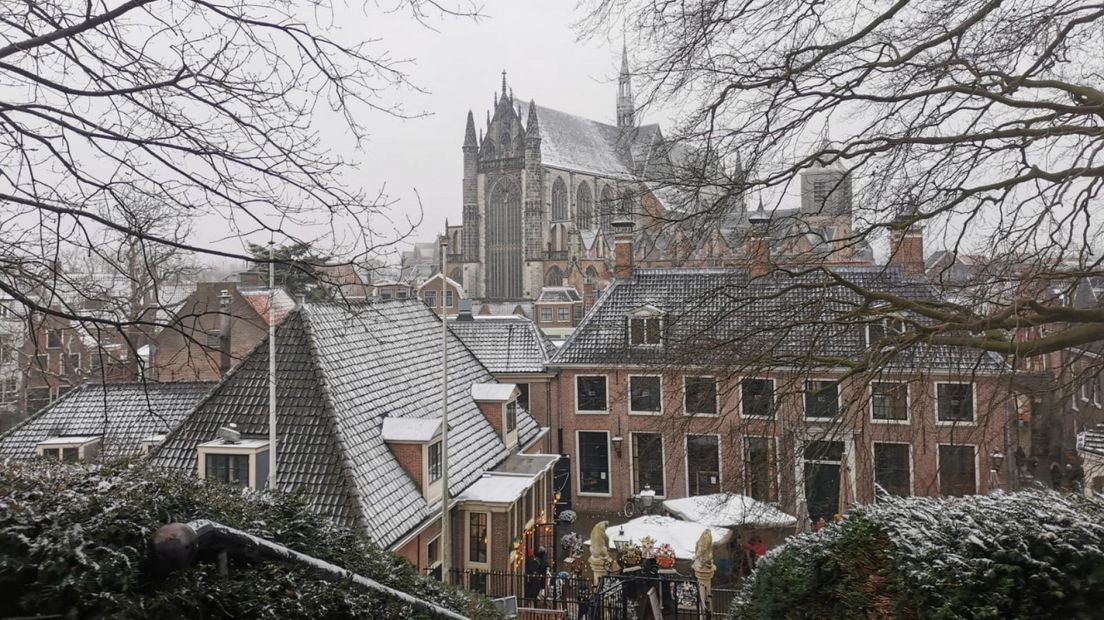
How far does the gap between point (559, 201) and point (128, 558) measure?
258ft

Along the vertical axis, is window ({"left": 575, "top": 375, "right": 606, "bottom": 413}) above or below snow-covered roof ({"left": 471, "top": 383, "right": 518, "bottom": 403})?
below

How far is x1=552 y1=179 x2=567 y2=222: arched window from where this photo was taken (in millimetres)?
79500

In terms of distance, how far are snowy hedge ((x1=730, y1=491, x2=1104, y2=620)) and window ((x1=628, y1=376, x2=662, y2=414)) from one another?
1782 cm

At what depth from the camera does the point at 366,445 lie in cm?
1284

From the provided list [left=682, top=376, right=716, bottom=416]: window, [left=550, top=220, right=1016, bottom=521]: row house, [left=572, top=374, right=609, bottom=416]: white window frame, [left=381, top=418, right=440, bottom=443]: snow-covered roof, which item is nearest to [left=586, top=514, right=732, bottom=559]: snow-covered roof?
[left=550, top=220, right=1016, bottom=521]: row house

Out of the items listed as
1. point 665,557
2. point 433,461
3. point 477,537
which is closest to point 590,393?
point 477,537

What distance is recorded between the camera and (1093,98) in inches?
212

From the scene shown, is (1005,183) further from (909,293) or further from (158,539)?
(909,293)

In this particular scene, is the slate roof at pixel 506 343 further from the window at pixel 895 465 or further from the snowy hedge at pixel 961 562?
the snowy hedge at pixel 961 562

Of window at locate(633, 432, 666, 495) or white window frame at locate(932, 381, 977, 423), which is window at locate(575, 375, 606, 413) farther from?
white window frame at locate(932, 381, 977, 423)

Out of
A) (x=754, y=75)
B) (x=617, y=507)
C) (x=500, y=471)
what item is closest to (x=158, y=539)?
(x=754, y=75)

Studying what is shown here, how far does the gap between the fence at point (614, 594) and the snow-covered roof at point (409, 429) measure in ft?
9.72

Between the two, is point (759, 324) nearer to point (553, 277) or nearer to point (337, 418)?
point (337, 418)

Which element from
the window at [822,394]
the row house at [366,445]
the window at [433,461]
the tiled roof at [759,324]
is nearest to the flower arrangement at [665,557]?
the row house at [366,445]
